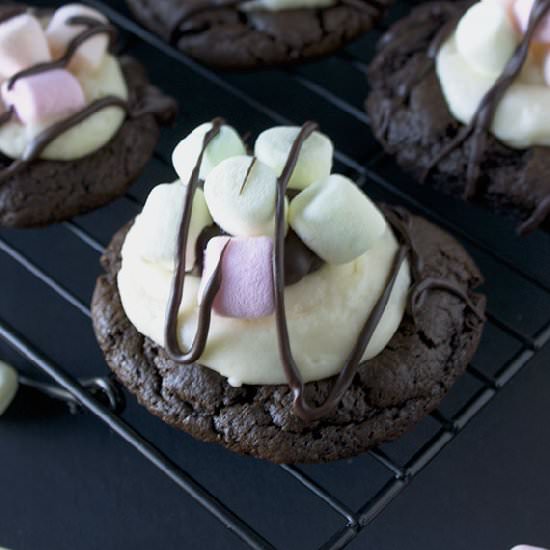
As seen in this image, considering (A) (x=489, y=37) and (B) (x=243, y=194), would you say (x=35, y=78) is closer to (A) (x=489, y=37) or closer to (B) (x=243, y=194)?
(B) (x=243, y=194)

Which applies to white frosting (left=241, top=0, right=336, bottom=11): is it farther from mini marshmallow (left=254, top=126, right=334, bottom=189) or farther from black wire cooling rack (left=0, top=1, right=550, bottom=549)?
mini marshmallow (left=254, top=126, right=334, bottom=189)

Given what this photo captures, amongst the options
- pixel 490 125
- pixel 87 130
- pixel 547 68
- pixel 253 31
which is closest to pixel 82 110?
pixel 87 130

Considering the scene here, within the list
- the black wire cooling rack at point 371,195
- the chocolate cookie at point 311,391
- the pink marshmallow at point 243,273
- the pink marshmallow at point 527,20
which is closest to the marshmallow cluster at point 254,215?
the pink marshmallow at point 243,273

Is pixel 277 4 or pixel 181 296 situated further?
pixel 277 4

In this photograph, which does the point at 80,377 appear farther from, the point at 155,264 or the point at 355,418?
the point at 355,418

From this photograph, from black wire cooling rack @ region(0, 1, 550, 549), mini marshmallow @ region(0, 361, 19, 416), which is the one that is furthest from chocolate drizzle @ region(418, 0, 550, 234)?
mini marshmallow @ region(0, 361, 19, 416)

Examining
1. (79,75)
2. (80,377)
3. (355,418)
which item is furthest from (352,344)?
(79,75)
